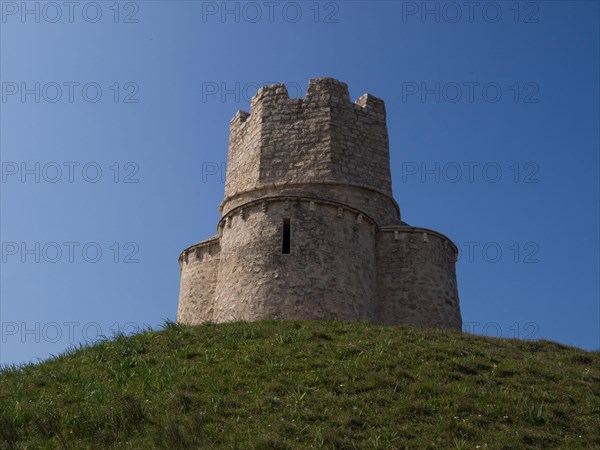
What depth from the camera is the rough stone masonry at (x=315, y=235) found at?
18047 millimetres

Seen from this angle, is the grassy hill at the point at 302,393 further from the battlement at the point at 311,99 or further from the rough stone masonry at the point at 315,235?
the battlement at the point at 311,99

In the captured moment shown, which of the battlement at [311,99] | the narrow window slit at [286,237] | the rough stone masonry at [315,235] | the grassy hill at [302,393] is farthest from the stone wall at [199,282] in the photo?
the grassy hill at [302,393]

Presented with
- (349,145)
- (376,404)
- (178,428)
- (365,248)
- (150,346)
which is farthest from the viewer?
(349,145)

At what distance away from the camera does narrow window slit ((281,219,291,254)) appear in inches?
728

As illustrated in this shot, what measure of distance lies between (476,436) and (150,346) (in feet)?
25.0

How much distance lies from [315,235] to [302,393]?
25.4 ft

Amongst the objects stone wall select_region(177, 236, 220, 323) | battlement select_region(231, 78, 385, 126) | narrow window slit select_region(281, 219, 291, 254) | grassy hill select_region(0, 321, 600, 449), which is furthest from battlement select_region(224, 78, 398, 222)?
grassy hill select_region(0, 321, 600, 449)

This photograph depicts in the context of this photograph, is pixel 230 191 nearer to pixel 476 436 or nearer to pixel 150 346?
pixel 150 346

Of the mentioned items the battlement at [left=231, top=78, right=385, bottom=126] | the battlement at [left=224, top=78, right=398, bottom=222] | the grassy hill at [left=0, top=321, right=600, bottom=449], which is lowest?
the grassy hill at [left=0, top=321, right=600, bottom=449]

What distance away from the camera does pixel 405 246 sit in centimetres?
2039

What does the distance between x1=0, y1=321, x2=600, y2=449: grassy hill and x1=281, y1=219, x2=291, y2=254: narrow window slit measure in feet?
12.0

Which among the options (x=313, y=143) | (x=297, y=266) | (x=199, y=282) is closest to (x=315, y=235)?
(x=297, y=266)

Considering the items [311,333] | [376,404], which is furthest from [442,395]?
[311,333]

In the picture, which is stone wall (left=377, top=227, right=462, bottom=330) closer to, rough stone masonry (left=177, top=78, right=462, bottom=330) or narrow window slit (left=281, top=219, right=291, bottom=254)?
rough stone masonry (left=177, top=78, right=462, bottom=330)
